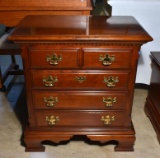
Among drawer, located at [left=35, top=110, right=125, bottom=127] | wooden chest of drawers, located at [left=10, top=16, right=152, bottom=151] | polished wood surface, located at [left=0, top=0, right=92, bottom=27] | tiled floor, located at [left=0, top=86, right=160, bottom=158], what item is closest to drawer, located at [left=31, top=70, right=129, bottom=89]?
wooden chest of drawers, located at [left=10, top=16, right=152, bottom=151]

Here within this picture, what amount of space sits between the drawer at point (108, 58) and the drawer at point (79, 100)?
179 millimetres

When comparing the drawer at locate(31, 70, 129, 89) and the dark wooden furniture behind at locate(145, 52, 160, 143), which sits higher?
the drawer at locate(31, 70, 129, 89)

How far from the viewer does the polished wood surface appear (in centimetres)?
170

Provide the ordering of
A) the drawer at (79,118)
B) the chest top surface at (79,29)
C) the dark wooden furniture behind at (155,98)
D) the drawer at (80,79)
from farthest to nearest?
the dark wooden furniture behind at (155,98) → the drawer at (79,118) → the drawer at (80,79) → the chest top surface at (79,29)

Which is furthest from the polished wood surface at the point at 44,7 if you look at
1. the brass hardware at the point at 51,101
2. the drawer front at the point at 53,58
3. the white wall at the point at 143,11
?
the brass hardware at the point at 51,101

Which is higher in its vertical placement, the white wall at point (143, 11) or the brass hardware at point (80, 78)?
the white wall at point (143, 11)

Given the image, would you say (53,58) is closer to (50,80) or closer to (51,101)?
(50,80)

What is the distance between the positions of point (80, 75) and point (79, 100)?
0.55 ft

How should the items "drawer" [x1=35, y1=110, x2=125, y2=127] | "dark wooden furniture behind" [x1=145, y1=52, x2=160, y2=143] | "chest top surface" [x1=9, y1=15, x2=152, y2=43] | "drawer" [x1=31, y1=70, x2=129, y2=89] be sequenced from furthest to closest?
"dark wooden furniture behind" [x1=145, y1=52, x2=160, y2=143] → "drawer" [x1=35, y1=110, x2=125, y2=127] → "drawer" [x1=31, y1=70, x2=129, y2=89] → "chest top surface" [x1=9, y1=15, x2=152, y2=43]

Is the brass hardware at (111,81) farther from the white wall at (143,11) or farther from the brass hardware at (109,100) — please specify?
the white wall at (143,11)

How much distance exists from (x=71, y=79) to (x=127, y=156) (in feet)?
2.10

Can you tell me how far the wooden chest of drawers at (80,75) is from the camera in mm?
1175

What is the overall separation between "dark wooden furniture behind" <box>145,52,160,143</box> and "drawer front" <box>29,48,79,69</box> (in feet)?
2.40

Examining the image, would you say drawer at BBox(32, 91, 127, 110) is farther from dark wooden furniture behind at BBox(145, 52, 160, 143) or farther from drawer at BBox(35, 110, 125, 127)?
dark wooden furniture behind at BBox(145, 52, 160, 143)
